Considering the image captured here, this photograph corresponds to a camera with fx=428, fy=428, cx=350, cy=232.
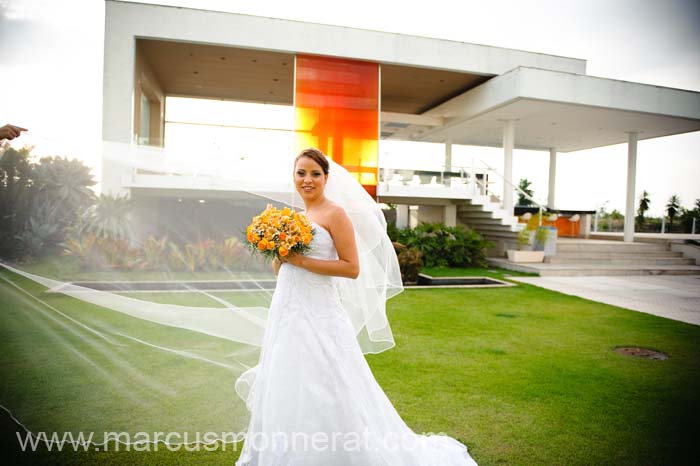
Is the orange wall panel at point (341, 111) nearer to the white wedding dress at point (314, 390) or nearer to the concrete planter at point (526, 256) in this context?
the concrete planter at point (526, 256)

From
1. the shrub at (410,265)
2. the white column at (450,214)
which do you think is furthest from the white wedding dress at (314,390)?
the white column at (450,214)

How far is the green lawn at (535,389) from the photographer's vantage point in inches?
124

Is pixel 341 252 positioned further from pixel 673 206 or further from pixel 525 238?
pixel 673 206

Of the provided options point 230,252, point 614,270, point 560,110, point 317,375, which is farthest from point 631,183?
point 317,375

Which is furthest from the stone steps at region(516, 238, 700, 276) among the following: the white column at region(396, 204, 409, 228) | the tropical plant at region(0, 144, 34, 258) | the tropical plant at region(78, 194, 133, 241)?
the tropical plant at region(0, 144, 34, 258)

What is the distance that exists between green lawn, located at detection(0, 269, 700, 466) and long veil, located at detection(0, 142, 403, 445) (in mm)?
→ 124

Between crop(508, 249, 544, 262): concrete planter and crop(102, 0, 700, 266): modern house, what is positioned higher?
crop(102, 0, 700, 266): modern house

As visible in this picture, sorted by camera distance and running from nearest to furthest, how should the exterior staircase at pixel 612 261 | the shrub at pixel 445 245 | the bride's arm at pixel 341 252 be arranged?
the bride's arm at pixel 341 252, the exterior staircase at pixel 612 261, the shrub at pixel 445 245

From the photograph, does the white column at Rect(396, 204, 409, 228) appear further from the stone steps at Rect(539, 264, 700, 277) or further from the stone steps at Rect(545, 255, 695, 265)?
the stone steps at Rect(539, 264, 700, 277)

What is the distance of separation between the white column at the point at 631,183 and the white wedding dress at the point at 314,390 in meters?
21.2

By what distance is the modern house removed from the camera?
14.0 m

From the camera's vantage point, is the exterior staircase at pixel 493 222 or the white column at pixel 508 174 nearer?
the exterior staircase at pixel 493 222

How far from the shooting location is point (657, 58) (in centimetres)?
721

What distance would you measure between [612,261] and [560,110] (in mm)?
6218
